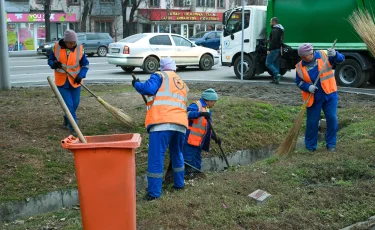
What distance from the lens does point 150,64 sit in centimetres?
1845

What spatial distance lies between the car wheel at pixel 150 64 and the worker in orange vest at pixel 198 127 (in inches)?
466

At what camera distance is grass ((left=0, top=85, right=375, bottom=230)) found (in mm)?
4602

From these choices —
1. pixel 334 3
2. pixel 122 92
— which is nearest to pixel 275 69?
pixel 334 3

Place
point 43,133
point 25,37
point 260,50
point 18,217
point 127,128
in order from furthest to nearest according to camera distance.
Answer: point 25,37
point 260,50
point 127,128
point 43,133
point 18,217

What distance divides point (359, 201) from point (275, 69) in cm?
1024

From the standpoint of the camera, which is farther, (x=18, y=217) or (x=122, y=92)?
(x=122, y=92)

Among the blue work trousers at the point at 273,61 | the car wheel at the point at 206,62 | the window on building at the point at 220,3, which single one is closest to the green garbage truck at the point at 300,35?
the blue work trousers at the point at 273,61

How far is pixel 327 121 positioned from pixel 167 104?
3.02 m

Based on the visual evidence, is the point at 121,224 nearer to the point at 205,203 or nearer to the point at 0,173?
the point at 205,203

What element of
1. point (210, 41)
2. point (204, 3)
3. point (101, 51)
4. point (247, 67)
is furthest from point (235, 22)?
point (204, 3)

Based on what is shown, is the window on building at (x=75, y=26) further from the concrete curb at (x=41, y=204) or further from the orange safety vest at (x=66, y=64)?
the concrete curb at (x=41, y=204)

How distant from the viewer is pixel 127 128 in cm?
855

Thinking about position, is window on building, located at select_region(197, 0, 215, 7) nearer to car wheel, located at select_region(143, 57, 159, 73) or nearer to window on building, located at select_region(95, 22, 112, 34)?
window on building, located at select_region(95, 22, 112, 34)

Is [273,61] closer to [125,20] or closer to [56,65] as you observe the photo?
[56,65]
